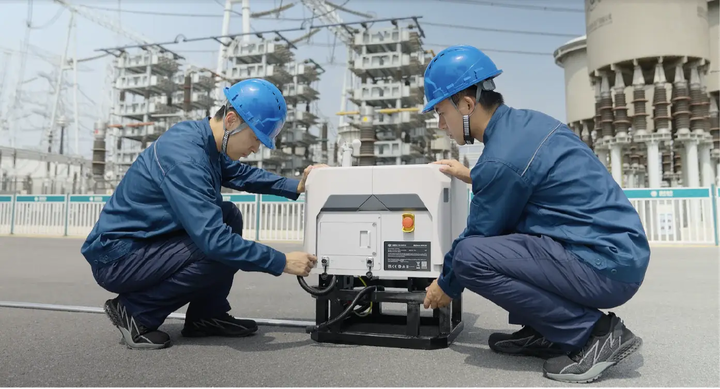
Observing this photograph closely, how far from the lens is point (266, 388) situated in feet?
4.36

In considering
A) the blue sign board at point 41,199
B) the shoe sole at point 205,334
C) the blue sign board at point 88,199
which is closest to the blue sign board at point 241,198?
the blue sign board at point 88,199

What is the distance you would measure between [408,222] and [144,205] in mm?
1033

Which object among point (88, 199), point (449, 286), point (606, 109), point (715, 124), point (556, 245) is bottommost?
point (449, 286)

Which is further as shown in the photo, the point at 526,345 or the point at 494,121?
the point at 526,345

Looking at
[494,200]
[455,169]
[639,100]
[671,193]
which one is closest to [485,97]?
[455,169]

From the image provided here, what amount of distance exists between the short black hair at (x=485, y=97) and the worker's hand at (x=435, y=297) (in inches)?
25.7

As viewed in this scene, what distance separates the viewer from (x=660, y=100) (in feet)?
54.6

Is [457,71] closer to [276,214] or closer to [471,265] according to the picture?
[471,265]

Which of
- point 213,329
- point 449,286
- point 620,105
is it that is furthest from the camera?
point 620,105

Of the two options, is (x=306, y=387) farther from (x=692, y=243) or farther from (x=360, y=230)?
(x=692, y=243)

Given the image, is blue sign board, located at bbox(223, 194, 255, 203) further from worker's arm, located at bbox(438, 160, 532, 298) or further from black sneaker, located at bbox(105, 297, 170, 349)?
worker's arm, located at bbox(438, 160, 532, 298)

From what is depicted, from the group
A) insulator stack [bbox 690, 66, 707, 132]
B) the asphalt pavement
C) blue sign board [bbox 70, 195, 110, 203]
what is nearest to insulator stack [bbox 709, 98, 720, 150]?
insulator stack [bbox 690, 66, 707, 132]

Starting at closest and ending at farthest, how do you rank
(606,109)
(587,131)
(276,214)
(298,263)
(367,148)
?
1. (298,263)
2. (276,214)
3. (606,109)
4. (367,148)
5. (587,131)

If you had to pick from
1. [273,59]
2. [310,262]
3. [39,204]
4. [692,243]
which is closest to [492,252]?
[310,262]
